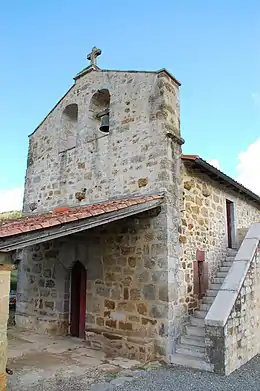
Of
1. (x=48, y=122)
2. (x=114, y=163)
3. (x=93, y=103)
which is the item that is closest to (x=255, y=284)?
(x=114, y=163)

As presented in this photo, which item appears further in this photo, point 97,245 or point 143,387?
point 97,245

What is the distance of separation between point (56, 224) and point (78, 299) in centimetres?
423

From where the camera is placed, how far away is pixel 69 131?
27.8 ft

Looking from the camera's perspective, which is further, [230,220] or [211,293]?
[230,220]

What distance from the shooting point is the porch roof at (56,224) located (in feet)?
10.7

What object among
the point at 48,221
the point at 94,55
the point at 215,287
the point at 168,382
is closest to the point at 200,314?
the point at 215,287

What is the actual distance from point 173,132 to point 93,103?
256 cm

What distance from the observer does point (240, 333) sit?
5.45m

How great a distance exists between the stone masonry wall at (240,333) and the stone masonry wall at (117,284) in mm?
904

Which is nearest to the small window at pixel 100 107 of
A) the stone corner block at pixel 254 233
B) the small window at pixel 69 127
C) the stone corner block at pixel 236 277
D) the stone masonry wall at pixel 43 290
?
the small window at pixel 69 127

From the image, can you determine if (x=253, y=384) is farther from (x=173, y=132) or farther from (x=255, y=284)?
(x=173, y=132)

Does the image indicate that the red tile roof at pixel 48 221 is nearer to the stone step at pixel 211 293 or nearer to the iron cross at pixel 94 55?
the stone step at pixel 211 293

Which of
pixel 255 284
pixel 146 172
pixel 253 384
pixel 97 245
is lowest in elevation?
pixel 253 384

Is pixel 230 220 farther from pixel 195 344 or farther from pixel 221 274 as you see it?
pixel 195 344
